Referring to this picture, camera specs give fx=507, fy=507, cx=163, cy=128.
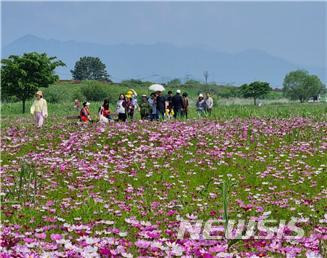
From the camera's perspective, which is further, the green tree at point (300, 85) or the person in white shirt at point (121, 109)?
the green tree at point (300, 85)

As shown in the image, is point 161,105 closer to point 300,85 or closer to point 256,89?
point 256,89

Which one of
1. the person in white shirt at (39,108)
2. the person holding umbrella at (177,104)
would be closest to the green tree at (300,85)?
the person holding umbrella at (177,104)

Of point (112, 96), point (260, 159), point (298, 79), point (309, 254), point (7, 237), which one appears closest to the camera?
point (309, 254)

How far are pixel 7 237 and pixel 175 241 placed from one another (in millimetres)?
1791

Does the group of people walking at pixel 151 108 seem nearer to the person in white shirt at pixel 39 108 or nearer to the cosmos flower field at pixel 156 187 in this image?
the person in white shirt at pixel 39 108

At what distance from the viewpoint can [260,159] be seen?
12.0m

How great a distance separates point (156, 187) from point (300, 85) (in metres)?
111

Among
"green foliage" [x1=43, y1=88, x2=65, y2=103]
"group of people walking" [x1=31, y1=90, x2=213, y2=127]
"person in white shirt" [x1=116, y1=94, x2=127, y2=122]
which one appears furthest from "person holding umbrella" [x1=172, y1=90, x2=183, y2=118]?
"green foliage" [x1=43, y1=88, x2=65, y2=103]

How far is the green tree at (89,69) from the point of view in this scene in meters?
154

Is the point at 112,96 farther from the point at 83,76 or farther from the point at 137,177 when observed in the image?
the point at 83,76

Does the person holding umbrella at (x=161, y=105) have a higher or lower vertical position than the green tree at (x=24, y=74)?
lower

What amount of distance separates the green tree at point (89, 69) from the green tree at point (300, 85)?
6097 cm

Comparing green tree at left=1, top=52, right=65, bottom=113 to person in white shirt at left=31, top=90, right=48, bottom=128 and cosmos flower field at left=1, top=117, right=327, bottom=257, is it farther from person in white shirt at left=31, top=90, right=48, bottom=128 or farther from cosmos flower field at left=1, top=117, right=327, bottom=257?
cosmos flower field at left=1, top=117, right=327, bottom=257

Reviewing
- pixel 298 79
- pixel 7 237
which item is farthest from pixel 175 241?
pixel 298 79
